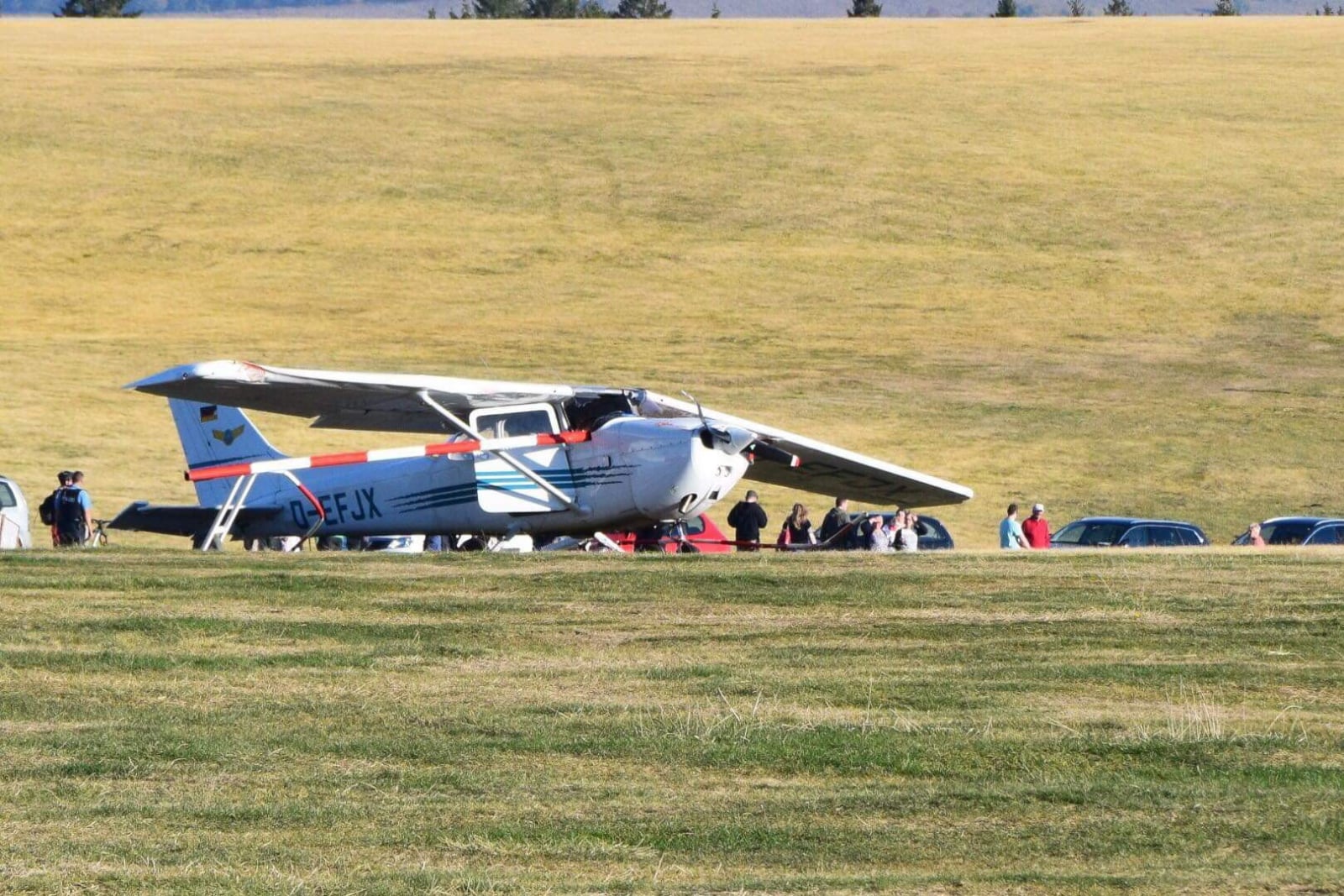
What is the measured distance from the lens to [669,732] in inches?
384

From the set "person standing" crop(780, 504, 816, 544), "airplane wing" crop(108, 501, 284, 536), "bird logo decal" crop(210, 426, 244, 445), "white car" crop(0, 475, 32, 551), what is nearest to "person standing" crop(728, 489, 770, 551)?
"person standing" crop(780, 504, 816, 544)

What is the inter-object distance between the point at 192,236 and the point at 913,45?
3378 centimetres

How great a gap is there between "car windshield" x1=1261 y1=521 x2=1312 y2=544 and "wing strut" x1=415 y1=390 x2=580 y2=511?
11.1 metres

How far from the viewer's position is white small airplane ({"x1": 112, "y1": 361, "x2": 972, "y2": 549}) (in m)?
20.3

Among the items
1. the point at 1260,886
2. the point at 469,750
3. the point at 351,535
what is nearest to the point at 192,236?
the point at 351,535

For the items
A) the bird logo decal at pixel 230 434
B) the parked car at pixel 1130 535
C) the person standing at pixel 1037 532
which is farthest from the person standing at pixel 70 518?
the parked car at pixel 1130 535

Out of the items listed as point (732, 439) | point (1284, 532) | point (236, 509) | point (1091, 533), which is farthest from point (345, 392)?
point (1284, 532)

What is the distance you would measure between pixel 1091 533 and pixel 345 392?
11305mm

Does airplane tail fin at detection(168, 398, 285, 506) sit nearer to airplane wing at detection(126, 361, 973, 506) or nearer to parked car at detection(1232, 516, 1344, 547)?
→ airplane wing at detection(126, 361, 973, 506)

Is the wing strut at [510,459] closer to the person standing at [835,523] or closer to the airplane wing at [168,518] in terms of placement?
the airplane wing at [168,518]

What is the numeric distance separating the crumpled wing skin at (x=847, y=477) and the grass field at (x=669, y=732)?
723cm

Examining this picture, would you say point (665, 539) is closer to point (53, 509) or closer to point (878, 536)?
point (878, 536)

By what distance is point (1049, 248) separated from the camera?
4816cm

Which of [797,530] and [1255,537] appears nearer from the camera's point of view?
[797,530]
